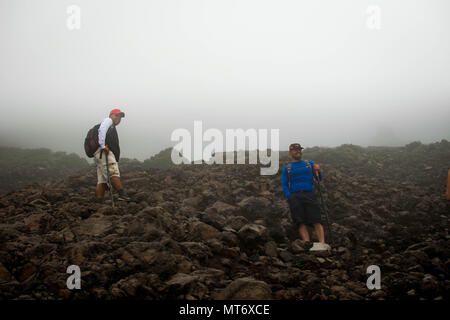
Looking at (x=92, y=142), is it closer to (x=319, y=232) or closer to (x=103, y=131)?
(x=103, y=131)

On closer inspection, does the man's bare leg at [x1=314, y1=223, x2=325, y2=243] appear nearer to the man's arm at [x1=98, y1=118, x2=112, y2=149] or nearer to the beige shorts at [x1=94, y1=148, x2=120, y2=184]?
the beige shorts at [x1=94, y1=148, x2=120, y2=184]

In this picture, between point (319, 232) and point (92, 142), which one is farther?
point (92, 142)

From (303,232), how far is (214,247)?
2.32 m

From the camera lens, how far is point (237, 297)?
3.77 metres

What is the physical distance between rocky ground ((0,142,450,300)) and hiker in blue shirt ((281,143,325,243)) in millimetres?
483

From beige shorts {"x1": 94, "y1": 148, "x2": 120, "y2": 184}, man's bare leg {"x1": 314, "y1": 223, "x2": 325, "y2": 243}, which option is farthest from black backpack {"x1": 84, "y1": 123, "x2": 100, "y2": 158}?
man's bare leg {"x1": 314, "y1": 223, "x2": 325, "y2": 243}

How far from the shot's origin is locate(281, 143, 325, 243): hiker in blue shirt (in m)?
6.48

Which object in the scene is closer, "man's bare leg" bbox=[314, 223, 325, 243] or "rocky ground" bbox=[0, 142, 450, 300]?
"rocky ground" bbox=[0, 142, 450, 300]

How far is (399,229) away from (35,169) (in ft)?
78.8

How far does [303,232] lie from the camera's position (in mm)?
6461
